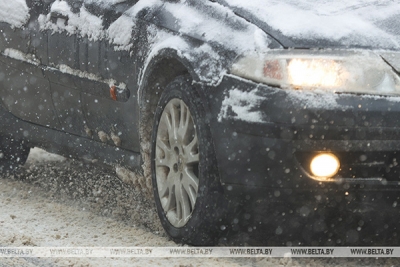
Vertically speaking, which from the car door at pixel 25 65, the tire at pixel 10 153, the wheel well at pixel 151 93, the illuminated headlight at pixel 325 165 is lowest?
the illuminated headlight at pixel 325 165

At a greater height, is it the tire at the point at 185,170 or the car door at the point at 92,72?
the car door at the point at 92,72

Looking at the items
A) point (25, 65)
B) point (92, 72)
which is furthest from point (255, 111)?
point (25, 65)

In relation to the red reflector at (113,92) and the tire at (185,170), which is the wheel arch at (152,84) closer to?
the tire at (185,170)

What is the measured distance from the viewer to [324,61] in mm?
4863

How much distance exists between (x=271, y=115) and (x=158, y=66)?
104cm

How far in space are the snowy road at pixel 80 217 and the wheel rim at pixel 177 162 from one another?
0.70 ft

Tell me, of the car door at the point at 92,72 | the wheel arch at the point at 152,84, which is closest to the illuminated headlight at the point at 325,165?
the wheel arch at the point at 152,84

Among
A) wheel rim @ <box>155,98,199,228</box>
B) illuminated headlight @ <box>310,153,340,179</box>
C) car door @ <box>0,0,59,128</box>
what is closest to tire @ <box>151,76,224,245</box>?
wheel rim @ <box>155,98,199,228</box>

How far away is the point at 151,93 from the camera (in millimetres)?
5875

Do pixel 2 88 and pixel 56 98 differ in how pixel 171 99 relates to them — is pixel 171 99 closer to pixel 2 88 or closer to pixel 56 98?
pixel 56 98

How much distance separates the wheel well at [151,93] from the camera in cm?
566

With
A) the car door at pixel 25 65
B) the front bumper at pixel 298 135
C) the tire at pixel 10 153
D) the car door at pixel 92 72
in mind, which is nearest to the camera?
the front bumper at pixel 298 135

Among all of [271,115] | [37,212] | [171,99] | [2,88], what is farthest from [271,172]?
[2,88]

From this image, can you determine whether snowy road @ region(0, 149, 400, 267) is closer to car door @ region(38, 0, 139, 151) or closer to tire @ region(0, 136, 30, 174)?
tire @ region(0, 136, 30, 174)
